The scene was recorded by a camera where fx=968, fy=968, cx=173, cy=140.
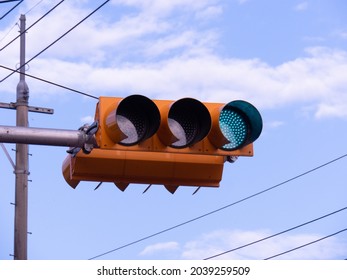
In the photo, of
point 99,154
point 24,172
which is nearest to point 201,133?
point 99,154

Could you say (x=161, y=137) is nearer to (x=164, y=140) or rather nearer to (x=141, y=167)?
(x=164, y=140)

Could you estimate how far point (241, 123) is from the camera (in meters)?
8.05

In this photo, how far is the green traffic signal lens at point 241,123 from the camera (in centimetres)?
796

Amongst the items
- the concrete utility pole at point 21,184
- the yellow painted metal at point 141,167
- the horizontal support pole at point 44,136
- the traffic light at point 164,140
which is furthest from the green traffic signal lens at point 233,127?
the concrete utility pole at point 21,184

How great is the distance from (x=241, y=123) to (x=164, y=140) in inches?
30.0

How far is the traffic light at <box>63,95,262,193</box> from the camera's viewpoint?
24.9ft

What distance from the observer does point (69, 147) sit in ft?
26.0

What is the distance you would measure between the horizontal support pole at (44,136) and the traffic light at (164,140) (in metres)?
0.18

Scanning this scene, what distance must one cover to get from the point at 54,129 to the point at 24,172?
8.89m

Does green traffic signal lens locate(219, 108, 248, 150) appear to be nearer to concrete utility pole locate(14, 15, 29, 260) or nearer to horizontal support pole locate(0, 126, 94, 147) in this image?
horizontal support pole locate(0, 126, 94, 147)

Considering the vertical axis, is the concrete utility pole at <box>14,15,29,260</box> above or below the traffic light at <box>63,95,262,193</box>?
above

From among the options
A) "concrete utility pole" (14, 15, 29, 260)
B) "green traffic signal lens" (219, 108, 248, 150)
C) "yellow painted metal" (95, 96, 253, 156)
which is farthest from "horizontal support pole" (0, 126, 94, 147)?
"concrete utility pole" (14, 15, 29, 260)

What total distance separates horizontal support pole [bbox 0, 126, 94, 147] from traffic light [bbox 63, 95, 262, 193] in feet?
0.58

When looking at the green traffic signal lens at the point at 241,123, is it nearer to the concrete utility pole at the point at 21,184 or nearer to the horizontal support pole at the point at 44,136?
the horizontal support pole at the point at 44,136
